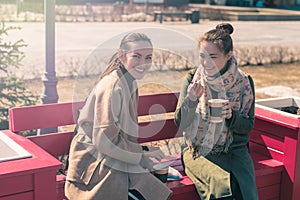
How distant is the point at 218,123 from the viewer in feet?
11.5

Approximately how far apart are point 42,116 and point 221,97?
1127 millimetres

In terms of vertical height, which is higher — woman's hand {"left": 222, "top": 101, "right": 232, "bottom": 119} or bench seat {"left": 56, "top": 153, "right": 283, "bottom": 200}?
woman's hand {"left": 222, "top": 101, "right": 232, "bottom": 119}

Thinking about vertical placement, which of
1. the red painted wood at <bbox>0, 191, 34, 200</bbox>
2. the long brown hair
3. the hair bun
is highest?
the hair bun

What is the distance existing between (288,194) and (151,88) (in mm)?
5182

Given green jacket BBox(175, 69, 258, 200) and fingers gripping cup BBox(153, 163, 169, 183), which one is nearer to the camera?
fingers gripping cup BBox(153, 163, 169, 183)

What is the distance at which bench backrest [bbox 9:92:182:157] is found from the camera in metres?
3.47

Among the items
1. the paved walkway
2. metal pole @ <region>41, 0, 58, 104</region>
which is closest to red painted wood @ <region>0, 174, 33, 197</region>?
metal pole @ <region>41, 0, 58, 104</region>

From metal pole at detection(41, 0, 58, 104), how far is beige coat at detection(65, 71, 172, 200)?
2.11 meters

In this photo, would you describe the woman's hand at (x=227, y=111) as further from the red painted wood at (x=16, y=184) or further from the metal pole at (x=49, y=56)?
the metal pole at (x=49, y=56)

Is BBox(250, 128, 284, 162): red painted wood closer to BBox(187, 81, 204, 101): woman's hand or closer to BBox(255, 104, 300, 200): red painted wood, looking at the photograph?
BBox(255, 104, 300, 200): red painted wood

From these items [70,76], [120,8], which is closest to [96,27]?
[120,8]

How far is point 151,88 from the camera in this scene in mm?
9016

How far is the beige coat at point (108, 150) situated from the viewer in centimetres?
288

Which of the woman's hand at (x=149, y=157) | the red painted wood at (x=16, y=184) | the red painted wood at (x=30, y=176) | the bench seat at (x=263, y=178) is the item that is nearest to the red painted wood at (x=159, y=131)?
the bench seat at (x=263, y=178)
